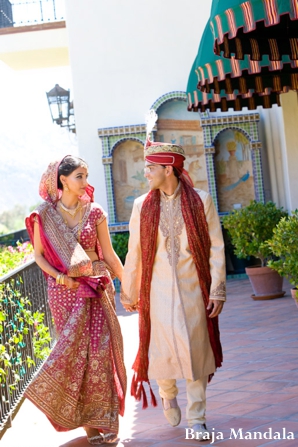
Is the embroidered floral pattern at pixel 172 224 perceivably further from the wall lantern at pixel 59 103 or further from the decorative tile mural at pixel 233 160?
the wall lantern at pixel 59 103

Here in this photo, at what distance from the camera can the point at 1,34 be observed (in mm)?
15812

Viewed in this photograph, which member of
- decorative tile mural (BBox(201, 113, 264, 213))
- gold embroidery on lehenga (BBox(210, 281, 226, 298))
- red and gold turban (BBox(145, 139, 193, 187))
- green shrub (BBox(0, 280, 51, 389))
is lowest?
green shrub (BBox(0, 280, 51, 389))

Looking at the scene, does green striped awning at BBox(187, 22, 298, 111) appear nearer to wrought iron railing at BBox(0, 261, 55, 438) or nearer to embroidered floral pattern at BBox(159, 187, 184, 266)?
wrought iron railing at BBox(0, 261, 55, 438)

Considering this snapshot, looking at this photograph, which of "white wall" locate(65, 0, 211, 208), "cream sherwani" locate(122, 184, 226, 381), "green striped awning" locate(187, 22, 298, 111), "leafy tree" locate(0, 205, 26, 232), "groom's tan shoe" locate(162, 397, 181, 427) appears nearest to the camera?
"cream sherwani" locate(122, 184, 226, 381)

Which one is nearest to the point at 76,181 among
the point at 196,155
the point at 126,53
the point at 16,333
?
the point at 16,333

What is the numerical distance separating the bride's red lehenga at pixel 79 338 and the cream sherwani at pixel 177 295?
0.26 meters

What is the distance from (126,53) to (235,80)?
16.4 feet

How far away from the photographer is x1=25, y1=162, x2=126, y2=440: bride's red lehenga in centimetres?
482

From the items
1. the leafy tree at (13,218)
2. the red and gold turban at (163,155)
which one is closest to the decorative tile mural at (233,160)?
the red and gold turban at (163,155)

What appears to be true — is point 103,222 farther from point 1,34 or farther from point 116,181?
point 1,34

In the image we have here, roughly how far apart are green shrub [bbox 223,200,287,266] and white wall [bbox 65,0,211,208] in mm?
3998

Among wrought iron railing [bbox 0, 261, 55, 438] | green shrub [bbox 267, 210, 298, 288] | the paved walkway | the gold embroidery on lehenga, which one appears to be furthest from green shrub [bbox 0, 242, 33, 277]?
the gold embroidery on lehenga

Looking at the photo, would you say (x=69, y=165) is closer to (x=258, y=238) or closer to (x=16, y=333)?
(x=16, y=333)

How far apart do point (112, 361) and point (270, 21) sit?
2.44 meters
